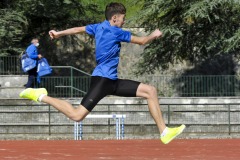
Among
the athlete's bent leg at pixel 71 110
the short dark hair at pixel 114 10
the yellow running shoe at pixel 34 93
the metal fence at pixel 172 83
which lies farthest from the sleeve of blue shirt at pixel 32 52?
the short dark hair at pixel 114 10

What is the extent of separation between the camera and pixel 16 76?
2784 cm

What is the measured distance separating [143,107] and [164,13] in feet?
22.9

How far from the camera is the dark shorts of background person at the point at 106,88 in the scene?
1048 cm

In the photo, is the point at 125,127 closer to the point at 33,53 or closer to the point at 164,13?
the point at 33,53

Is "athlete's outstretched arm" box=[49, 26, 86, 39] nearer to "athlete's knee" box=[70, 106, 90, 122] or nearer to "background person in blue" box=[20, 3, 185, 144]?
"background person in blue" box=[20, 3, 185, 144]

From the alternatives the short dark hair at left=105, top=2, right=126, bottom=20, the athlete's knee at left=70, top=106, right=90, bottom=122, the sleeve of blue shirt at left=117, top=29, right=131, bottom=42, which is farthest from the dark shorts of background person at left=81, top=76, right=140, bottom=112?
the short dark hair at left=105, top=2, right=126, bottom=20

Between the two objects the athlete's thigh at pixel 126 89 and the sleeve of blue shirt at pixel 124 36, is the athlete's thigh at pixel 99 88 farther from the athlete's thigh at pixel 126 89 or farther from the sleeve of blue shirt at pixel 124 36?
the sleeve of blue shirt at pixel 124 36

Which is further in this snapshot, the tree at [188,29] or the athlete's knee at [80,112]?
the tree at [188,29]

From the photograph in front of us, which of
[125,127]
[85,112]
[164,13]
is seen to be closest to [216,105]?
[125,127]

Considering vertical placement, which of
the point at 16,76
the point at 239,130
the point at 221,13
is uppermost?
the point at 221,13

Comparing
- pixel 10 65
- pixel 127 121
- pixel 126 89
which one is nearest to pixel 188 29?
pixel 127 121

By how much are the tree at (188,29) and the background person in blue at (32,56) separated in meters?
6.83

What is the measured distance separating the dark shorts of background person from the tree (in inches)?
773

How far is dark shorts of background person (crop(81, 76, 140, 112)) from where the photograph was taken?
10484mm
